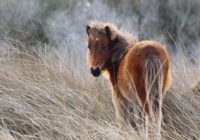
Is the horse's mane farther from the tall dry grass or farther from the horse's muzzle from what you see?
the tall dry grass

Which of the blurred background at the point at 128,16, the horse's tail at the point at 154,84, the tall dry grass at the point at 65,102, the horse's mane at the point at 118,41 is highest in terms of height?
the horse's mane at the point at 118,41

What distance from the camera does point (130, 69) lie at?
4.61 m

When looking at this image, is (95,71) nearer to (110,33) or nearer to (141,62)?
(110,33)

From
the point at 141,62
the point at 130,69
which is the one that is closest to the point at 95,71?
the point at 130,69

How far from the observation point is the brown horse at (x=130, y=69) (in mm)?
4535

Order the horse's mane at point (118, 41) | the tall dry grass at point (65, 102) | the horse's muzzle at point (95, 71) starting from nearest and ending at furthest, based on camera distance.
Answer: the tall dry grass at point (65, 102) → the horse's muzzle at point (95, 71) → the horse's mane at point (118, 41)

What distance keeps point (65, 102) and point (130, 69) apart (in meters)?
0.78

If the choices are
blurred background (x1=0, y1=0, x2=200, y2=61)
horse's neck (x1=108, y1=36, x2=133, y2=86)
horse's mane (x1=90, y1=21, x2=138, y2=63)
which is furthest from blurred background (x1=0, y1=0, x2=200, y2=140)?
blurred background (x1=0, y1=0, x2=200, y2=61)

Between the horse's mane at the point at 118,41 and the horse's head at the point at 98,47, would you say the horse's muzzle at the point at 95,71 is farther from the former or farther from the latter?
the horse's mane at the point at 118,41

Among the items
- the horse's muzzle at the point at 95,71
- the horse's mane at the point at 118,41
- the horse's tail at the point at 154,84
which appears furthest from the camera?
the horse's mane at the point at 118,41

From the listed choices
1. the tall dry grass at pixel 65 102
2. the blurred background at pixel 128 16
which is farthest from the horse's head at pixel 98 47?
the blurred background at pixel 128 16

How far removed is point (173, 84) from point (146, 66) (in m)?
1.04

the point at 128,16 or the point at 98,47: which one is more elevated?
the point at 98,47

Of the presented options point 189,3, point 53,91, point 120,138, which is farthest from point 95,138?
point 189,3
